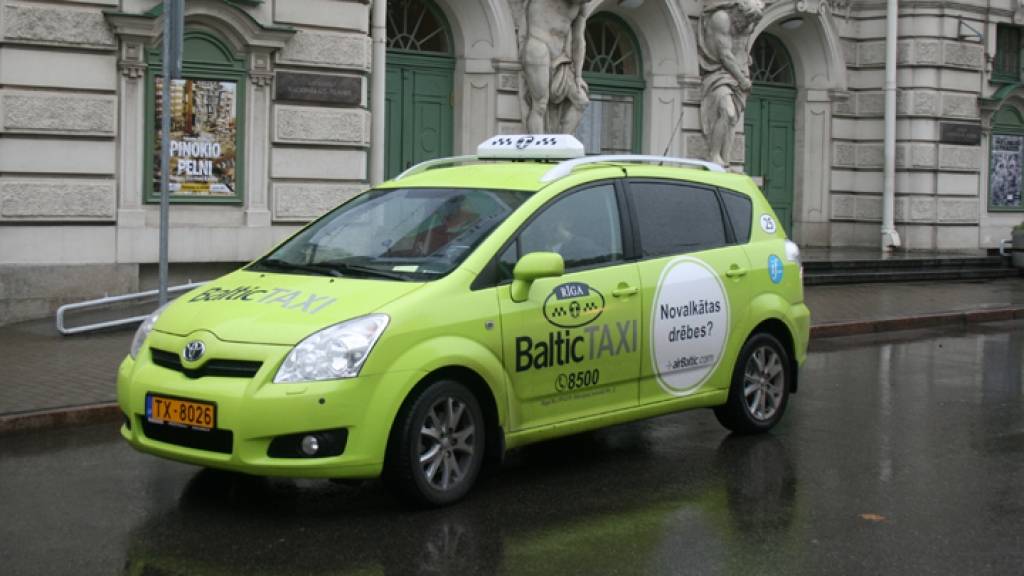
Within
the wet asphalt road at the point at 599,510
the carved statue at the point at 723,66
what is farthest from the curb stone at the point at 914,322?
the wet asphalt road at the point at 599,510

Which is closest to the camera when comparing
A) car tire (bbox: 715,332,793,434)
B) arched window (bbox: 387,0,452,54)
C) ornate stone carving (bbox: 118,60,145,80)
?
car tire (bbox: 715,332,793,434)

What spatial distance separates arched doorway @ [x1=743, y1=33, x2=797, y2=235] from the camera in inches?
956

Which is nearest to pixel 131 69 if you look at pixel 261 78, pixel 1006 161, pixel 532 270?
pixel 261 78

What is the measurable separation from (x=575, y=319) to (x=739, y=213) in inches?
78.6

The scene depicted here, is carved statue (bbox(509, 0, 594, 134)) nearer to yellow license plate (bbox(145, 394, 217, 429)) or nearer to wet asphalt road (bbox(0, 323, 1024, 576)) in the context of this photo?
wet asphalt road (bbox(0, 323, 1024, 576))

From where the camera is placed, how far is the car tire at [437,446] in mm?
6695

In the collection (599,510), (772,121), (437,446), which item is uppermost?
(772,121)

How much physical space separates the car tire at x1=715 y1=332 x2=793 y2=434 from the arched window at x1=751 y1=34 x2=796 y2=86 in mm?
15758

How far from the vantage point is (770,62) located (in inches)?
969

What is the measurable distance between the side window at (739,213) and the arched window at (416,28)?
1100cm

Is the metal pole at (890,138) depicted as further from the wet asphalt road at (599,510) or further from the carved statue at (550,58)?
the wet asphalt road at (599,510)

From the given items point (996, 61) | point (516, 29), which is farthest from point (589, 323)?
point (996, 61)

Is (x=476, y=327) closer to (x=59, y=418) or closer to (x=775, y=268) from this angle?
(x=775, y=268)

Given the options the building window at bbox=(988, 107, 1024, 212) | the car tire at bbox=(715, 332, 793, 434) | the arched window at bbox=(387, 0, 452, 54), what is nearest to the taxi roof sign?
the car tire at bbox=(715, 332, 793, 434)
